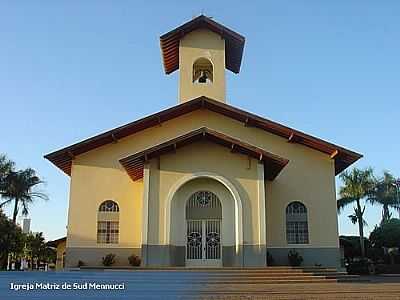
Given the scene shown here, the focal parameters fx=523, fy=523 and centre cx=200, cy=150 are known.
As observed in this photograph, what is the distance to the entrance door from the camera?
21281mm

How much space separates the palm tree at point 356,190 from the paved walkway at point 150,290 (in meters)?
28.3

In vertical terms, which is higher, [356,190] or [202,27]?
[202,27]

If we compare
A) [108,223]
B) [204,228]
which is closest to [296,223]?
[204,228]

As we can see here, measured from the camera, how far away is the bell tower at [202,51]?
1003 inches

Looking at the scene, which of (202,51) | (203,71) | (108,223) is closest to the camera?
(108,223)

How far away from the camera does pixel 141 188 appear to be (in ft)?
76.2

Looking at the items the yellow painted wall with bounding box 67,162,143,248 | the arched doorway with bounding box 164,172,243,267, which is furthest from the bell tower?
the arched doorway with bounding box 164,172,243,267

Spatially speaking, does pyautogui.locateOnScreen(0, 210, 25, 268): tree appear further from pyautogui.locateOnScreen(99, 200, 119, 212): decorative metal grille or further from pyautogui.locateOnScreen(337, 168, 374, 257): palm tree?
pyautogui.locateOnScreen(337, 168, 374, 257): palm tree

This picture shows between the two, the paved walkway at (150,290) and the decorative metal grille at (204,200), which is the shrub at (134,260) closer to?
the decorative metal grille at (204,200)

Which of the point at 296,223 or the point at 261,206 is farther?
the point at 296,223

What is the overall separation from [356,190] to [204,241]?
79.7 ft

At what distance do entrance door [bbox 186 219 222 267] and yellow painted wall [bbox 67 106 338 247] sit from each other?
2.60 m

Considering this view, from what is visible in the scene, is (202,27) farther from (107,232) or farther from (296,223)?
(107,232)

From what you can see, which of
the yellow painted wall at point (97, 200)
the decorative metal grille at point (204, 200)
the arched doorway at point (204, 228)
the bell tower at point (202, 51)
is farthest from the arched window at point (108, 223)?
the bell tower at point (202, 51)
